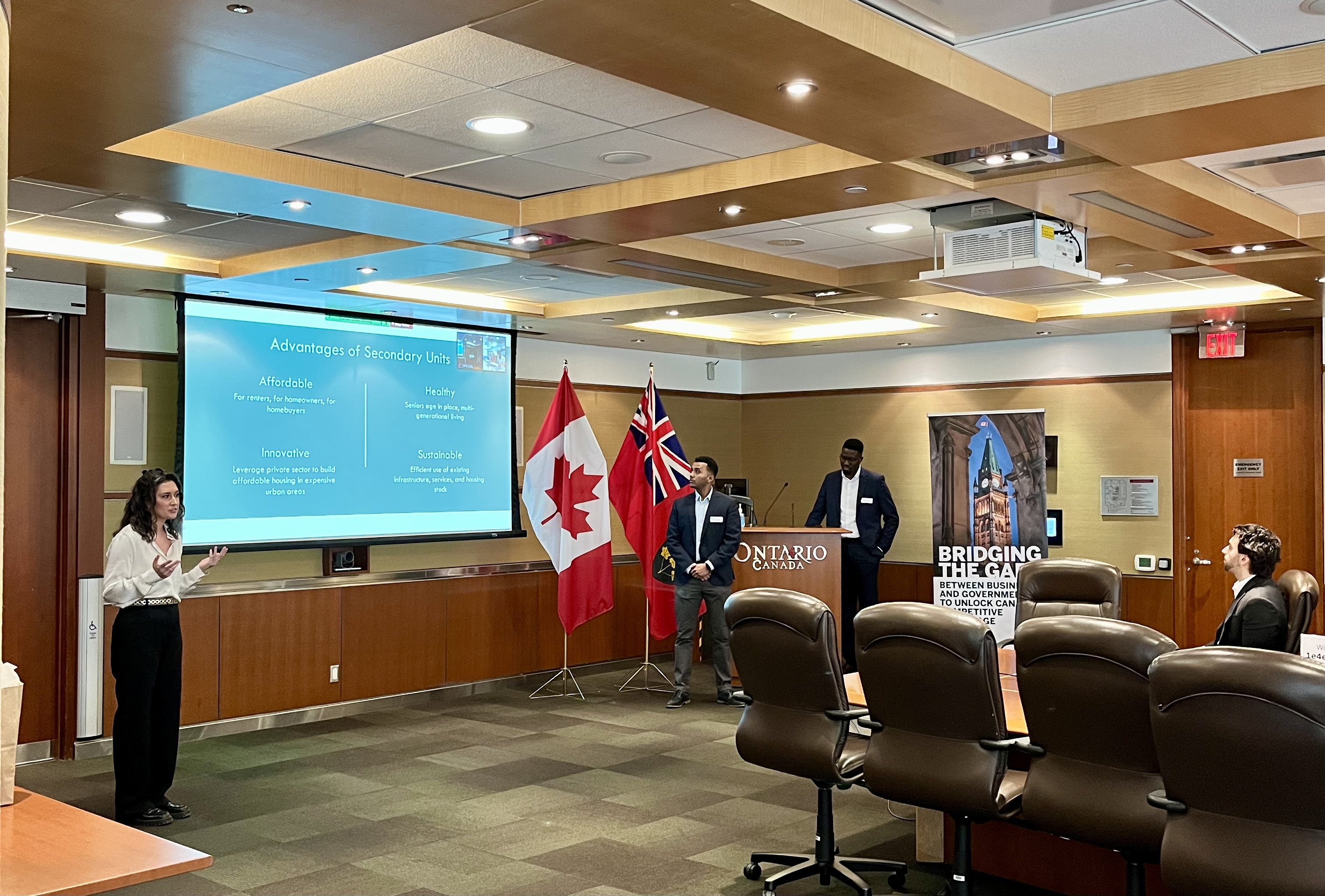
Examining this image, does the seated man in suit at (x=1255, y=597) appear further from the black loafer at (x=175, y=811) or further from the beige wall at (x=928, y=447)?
the black loafer at (x=175, y=811)

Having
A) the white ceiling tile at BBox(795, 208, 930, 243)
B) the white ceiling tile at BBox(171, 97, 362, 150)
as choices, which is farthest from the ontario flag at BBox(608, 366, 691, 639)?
the white ceiling tile at BBox(171, 97, 362, 150)

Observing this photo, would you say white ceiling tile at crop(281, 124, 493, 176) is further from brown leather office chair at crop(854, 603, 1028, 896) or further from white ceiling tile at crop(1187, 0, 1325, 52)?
white ceiling tile at crop(1187, 0, 1325, 52)

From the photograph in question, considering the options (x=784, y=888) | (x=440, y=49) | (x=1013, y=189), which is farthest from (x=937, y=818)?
(x=440, y=49)

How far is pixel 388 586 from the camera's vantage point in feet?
29.6

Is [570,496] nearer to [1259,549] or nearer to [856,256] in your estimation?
[856,256]

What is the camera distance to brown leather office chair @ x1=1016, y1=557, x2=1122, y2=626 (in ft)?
19.7

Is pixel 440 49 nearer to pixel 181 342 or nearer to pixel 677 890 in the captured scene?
pixel 677 890

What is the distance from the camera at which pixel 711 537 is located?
8938 mm

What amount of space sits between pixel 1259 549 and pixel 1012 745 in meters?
1.95

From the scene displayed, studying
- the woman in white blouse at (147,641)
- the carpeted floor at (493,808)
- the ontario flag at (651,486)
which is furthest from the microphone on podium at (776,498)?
the woman in white blouse at (147,641)

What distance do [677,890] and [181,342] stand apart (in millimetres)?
4820

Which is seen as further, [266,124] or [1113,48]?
[266,124]

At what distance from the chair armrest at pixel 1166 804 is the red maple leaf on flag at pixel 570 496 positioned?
6120 mm

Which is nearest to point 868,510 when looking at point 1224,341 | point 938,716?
point 1224,341
